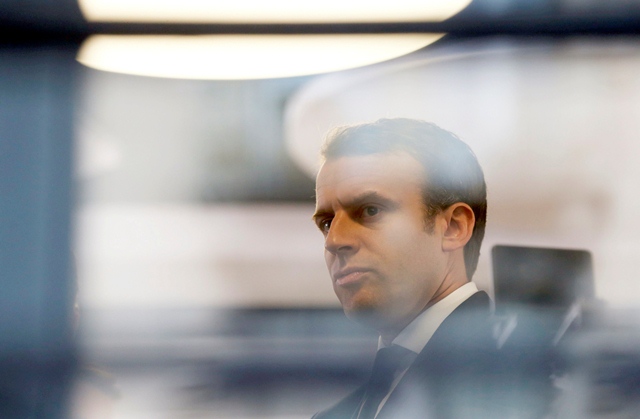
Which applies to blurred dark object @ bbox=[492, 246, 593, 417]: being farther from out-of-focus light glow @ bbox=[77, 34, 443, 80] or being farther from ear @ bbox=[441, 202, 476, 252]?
out-of-focus light glow @ bbox=[77, 34, 443, 80]

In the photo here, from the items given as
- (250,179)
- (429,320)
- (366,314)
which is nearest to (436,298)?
(429,320)

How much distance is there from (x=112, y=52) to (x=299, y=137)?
325 millimetres

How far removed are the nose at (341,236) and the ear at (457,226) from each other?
6.8 inches

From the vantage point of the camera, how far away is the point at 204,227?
1.02m

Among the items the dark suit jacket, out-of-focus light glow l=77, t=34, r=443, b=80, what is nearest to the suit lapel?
the dark suit jacket

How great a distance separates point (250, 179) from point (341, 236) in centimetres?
17

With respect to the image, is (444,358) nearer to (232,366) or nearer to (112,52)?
(232,366)

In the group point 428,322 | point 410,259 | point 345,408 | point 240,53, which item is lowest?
point 345,408

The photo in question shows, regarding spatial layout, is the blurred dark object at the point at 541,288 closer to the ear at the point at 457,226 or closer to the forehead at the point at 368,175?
the ear at the point at 457,226

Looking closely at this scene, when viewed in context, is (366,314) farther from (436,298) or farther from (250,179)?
(250,179)

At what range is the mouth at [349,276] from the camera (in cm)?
99

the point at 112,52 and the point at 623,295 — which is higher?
the point at 112,52

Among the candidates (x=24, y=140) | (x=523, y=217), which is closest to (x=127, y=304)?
(x=24, y=140)

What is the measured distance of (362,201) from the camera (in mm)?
1016
